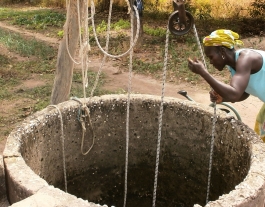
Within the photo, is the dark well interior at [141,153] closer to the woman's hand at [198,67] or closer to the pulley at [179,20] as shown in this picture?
the woman's hand at [198,67]

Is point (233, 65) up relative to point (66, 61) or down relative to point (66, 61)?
up

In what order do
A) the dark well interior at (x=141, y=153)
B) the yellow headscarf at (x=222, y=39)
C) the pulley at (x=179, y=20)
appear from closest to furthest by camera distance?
the pulley at (x=179, y=20) → the yellow headscarf at (x=222, y=39) → the dark well interior at (x=141, y=153)

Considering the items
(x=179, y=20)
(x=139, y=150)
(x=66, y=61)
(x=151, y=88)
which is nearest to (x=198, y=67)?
(x=179, y=20)

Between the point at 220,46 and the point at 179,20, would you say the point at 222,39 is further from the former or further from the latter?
the point at 179,20

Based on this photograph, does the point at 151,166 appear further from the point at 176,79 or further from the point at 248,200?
the point at 176,79

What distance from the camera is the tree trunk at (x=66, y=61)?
411 cm

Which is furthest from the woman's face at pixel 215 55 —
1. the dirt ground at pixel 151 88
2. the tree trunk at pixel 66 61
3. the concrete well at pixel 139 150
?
the dirt ground at pixel 151 88

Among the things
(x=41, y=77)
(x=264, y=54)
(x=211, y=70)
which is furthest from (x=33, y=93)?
(x=264, y=54)

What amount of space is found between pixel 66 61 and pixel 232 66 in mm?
2400

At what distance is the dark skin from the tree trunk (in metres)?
2.04

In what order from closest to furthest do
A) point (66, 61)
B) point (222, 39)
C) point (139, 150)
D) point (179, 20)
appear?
point (179, 20) < point (222, 39) < point (139, 150) < point (66, 61)

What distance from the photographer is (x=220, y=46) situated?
2381 mm

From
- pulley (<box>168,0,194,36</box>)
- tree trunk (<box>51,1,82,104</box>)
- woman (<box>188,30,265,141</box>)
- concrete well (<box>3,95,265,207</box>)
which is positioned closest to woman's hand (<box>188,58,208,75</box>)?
woman (<box>188,30,265,141</box>)

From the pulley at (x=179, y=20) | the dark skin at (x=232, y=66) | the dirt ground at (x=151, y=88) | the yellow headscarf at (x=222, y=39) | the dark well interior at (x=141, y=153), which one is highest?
the pulley at (x=179, y=20)
